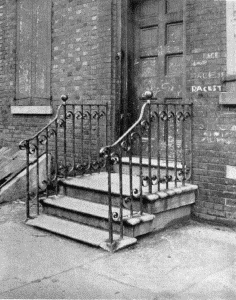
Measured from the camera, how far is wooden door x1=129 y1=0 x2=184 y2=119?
5.66 m

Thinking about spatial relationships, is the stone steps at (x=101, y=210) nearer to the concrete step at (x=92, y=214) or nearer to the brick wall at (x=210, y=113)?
the concrete step at (x=92, y=214)

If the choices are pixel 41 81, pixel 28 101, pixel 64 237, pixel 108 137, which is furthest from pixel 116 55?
pixel 64 237

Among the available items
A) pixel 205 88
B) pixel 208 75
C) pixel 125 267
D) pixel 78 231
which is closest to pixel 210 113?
pixel 205 88

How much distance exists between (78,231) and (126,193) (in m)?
0.70

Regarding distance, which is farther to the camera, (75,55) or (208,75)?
(75,55)

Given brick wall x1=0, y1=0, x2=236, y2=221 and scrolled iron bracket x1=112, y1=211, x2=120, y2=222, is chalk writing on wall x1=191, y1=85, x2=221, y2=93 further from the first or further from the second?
scrolled iron bracket x1=112, y1=211, x2=120, y2=222

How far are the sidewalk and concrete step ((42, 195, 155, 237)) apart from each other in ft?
0.61

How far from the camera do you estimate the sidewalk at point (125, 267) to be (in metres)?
3.23

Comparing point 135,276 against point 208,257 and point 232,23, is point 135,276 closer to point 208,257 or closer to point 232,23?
point 208,257

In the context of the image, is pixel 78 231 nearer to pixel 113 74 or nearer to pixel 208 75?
pixel 208 75

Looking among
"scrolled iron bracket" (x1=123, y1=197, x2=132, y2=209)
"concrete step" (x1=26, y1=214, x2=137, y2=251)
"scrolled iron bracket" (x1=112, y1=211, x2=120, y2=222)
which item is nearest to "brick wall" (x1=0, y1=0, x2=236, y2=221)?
"scrolled iron bracket" (x1=123, y1=197, x2=132, y2=209)

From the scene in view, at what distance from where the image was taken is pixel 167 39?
5.78 meters

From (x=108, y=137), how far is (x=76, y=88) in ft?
3.63

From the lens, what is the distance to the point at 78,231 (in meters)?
4.59
